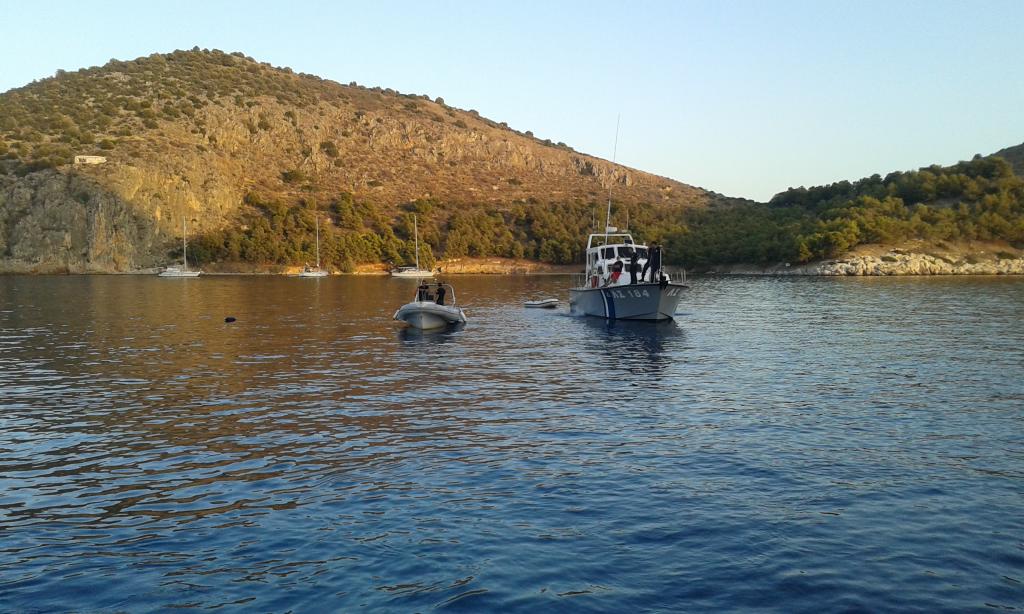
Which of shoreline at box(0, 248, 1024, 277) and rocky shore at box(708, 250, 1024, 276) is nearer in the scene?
rocky shore at box(708, 250, 1024, 276)

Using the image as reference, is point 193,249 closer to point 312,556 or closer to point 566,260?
point 566,260

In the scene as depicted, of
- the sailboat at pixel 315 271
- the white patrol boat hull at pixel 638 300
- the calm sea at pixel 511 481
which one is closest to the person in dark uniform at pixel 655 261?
the white patrol boat hull at pixel 638 300

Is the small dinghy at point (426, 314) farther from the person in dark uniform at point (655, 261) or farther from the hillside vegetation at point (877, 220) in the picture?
the hillside vegetation at point (877, 220)

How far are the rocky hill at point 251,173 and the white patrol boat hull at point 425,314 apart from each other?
8542 cm

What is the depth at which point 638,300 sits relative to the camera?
136 feet

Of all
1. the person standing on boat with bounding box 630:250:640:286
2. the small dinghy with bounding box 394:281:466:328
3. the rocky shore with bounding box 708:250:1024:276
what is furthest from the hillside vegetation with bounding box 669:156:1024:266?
the small dinghy with bounding box 394:281:466:328

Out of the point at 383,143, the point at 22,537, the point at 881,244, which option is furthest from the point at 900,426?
the point at 383,143

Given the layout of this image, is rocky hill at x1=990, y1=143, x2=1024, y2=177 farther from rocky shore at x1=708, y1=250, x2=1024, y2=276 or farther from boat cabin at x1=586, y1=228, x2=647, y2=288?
boat cabin at x1=586, y1=228, x2=647, y2=288

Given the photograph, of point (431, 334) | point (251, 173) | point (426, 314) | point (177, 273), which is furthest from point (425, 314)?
point (251, 173)

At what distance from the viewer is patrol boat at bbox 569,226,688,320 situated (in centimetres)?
4050

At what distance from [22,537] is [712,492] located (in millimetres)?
10552

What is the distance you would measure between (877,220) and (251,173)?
368 feet

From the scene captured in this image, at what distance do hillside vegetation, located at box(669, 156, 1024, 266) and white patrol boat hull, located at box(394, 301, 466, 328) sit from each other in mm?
88186

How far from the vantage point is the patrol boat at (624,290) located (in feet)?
133
